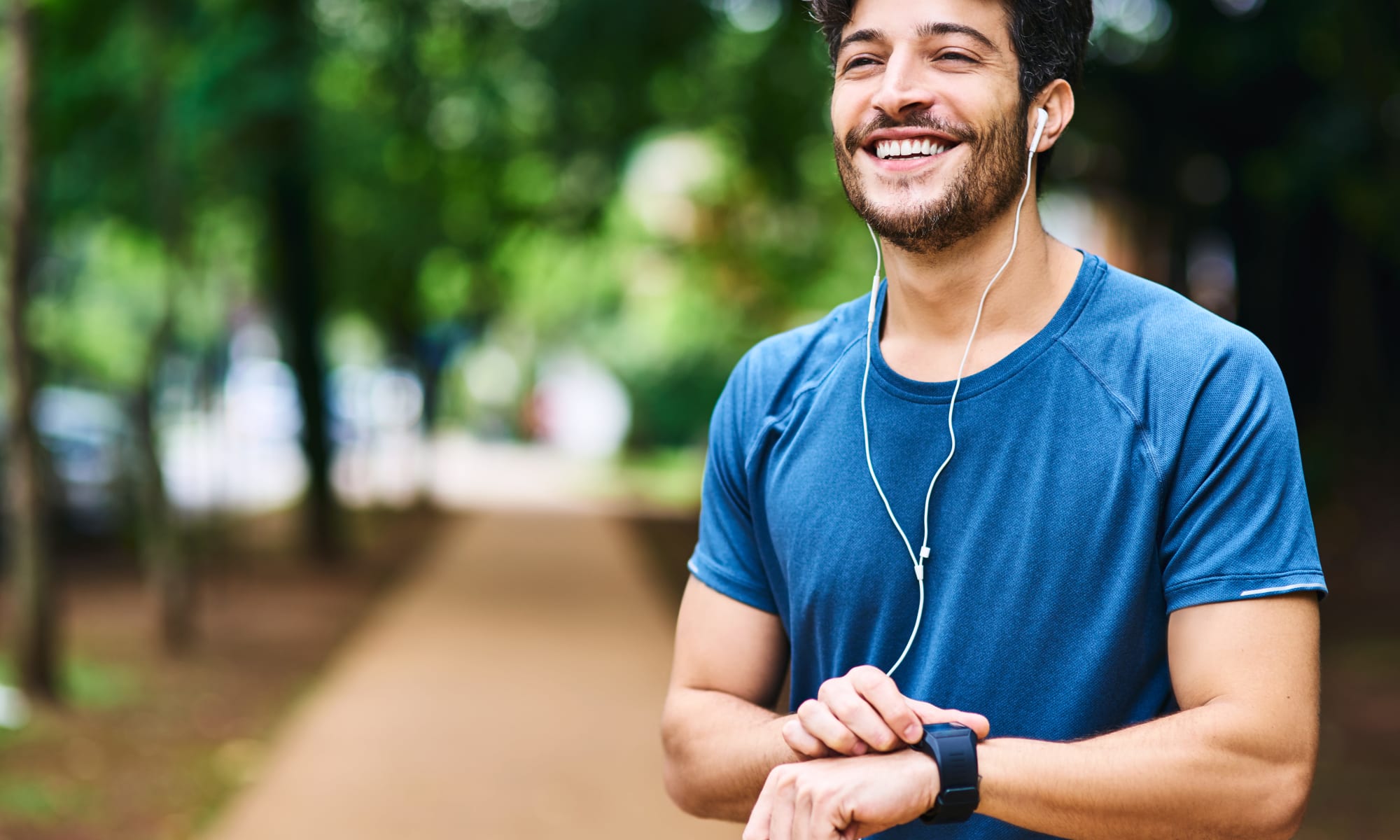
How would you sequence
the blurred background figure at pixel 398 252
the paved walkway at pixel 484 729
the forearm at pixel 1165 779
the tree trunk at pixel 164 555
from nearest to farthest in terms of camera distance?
Answer: the forearm at pixel 1165 779 < the paved walkway at pixel 484 729 < the blurred background figure at pixel 398 252 < the tree trunk at pixel 164 555

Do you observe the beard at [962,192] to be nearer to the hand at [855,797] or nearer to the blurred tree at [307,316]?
the hand at [855,797]

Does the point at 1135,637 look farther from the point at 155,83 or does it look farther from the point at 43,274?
the point at 43,274

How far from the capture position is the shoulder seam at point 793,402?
2.09 m

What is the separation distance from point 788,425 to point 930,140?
1.42ft

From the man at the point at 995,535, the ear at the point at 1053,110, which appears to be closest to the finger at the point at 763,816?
the man at the point at 995,535

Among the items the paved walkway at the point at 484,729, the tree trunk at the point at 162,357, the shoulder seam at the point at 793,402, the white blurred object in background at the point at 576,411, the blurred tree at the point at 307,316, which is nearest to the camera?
the shoulder seam at the point at 793,402

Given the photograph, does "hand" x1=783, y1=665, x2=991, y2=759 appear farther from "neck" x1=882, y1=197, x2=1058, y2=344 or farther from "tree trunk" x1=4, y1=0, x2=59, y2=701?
"tree trunk" x1=4, y1=0, x2=59, y2=701

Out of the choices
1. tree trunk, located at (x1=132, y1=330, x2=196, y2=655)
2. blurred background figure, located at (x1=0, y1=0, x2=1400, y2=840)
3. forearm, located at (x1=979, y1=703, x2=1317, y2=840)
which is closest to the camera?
forearm, located at (x1=979, y1=703, x2=1317, y2=840)

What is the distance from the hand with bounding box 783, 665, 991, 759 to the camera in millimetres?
1746

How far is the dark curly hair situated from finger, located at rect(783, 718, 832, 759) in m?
0.86

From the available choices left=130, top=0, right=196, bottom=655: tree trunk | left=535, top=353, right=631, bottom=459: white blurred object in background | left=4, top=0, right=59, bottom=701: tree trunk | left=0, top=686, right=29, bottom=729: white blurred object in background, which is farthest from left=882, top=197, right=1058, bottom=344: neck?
left=535, top=353, right=631, bottom=459: white blurred object in background

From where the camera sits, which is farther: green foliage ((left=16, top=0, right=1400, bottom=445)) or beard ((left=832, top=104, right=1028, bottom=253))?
green foliage ((left=16, top=0, right=1400, bottom=445))

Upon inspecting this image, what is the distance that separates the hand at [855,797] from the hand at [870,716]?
22mm

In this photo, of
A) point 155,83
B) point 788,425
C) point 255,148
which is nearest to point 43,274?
point 255,148
